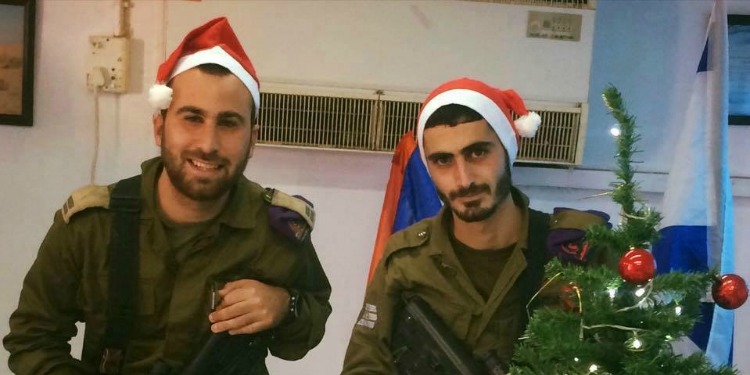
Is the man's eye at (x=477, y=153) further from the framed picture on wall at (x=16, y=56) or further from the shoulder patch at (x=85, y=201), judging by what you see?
the framed picture on wall at (x=16, y=56)

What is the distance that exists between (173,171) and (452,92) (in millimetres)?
533

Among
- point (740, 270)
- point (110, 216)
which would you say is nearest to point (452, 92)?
point (110, 216)

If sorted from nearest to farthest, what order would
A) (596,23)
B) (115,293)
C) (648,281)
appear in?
1. (648,281)
2. (115,293)
3. (596,23)

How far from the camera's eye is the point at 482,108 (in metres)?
1.24

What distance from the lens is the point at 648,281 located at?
0.91 meters

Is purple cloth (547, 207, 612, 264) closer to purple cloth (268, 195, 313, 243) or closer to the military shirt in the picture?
the military shirt

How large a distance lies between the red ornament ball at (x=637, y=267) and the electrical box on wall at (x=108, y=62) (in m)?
1.33

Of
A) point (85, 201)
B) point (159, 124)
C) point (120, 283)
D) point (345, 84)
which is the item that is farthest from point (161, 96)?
point (345, 84)

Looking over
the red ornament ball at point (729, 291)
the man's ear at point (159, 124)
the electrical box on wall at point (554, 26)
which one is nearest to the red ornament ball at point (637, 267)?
the red ornament ball at point (729, 291)

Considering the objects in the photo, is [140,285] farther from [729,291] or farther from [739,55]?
[739,55]

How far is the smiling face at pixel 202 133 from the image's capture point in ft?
3.95

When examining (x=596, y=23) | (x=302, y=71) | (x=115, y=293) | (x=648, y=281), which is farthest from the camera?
(x=596, y=23)

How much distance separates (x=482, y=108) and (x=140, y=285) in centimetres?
70

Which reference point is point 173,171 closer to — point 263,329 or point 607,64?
point 263,329
